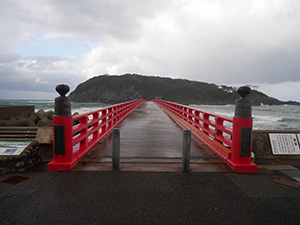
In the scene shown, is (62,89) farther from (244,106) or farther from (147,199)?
(244,106)

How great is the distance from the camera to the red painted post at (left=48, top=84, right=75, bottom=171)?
13.7 feet

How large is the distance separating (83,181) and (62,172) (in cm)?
72

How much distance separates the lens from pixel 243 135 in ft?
14.0

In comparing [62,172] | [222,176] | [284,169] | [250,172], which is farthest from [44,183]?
[284,169]

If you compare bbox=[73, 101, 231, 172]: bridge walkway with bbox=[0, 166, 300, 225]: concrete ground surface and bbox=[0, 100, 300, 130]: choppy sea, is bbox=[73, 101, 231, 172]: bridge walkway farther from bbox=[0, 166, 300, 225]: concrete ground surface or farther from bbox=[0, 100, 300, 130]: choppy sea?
bbox=[0, 100, 300, 130]: choppy sea

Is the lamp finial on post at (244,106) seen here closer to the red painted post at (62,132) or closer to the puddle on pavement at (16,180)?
the red painted post at (62,132)

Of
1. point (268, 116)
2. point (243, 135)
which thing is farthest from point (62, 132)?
point (268, 116)

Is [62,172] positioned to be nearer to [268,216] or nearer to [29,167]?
[29,167]

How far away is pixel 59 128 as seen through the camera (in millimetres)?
4160

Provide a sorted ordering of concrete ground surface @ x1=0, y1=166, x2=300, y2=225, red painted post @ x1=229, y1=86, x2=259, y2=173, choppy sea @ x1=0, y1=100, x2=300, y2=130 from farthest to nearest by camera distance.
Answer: choppy sea @ x1=0, y1=100, x2=300, y2=130 < red painted post @ x1=229, y1=86, x2=259, y2=173 < concrete ground surface @ x1=0, y1=166, x2=300, y2=225

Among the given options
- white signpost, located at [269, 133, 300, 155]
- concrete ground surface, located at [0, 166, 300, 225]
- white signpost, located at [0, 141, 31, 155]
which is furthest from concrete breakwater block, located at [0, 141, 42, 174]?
white signpost, located at [269, 133, 300, 155]

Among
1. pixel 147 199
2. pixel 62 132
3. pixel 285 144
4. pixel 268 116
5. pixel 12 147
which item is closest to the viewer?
pixel 147 199

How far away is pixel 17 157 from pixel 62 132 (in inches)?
42.5

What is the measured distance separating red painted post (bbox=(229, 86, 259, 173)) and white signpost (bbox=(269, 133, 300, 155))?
1820mm
